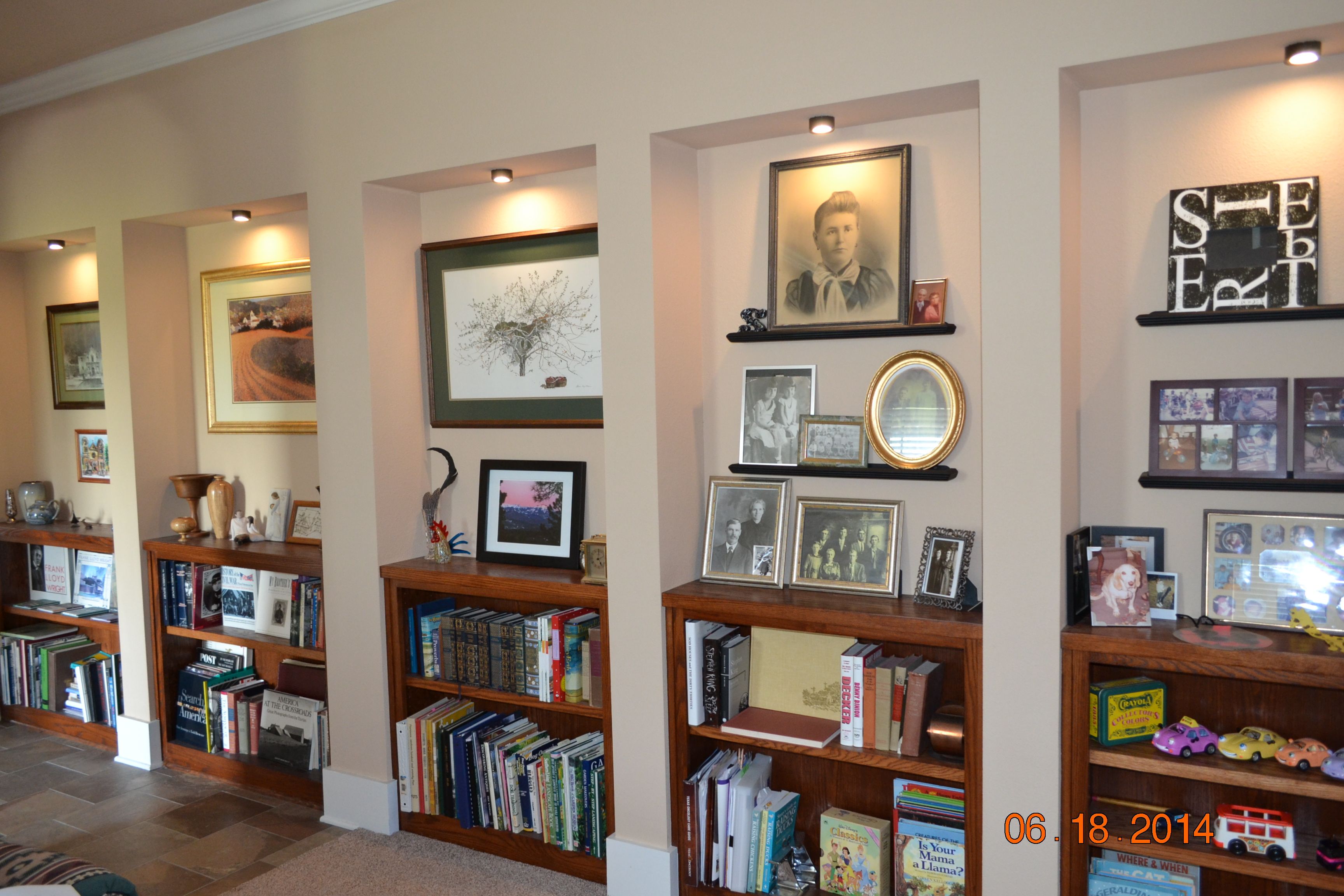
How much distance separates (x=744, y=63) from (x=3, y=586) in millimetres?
4751

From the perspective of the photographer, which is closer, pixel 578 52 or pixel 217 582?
pixel 578 52

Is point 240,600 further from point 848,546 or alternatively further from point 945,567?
point 945,567

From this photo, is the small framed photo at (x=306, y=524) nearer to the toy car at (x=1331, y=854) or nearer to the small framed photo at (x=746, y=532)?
the small framed photo at (x=746, y=532)

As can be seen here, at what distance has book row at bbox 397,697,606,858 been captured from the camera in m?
3.15

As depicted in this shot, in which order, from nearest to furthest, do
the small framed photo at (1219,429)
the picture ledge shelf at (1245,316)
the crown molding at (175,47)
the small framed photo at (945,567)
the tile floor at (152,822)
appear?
1. the picture ledge shelf at (1245,316)
2. the small framed photo at (1219,429)
3. the small framed photo at (945,567)
4. the tile floor at (152,822)
5. the crown molding at (175,47)

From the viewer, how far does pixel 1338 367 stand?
2299mm

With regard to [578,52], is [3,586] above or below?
below

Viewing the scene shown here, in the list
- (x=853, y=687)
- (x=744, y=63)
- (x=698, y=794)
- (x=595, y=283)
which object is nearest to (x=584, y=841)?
(x=698, y=794)

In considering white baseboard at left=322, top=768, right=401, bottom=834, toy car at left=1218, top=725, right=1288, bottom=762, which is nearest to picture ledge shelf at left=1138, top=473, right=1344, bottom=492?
toy car at left=1218, top=725, right=1288, bottom=762

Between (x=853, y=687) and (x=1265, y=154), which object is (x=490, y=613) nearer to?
(x=853, y=687)

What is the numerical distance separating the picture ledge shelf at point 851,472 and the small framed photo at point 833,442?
2 cm

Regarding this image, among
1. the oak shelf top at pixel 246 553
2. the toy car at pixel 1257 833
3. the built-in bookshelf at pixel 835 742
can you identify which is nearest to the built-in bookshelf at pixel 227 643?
the oak shelf top at pixel 246 553

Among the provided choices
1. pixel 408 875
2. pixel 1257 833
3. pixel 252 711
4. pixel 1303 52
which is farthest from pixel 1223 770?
pixel 252 711

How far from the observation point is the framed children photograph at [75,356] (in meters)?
4.78
